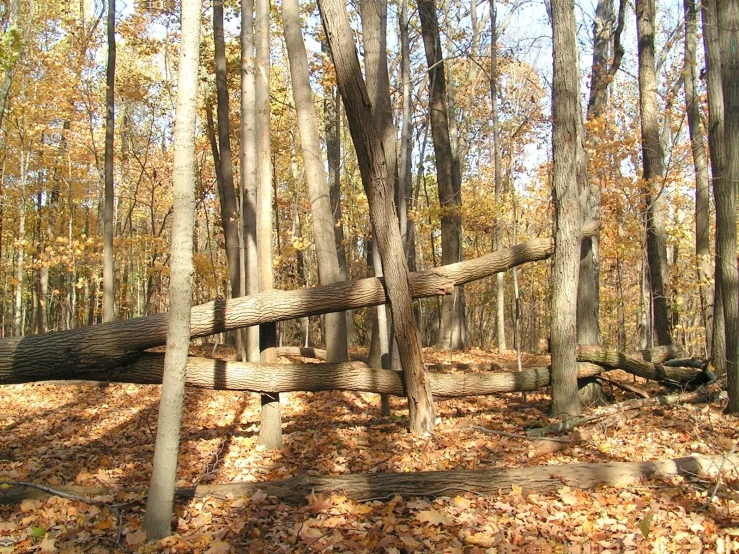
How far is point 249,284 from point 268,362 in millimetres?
1302

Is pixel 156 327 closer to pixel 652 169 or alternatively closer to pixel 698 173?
pixel 652 169

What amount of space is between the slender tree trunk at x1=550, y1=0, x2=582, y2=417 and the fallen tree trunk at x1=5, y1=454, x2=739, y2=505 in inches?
88.8

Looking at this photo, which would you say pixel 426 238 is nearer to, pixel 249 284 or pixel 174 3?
pixel 174 3

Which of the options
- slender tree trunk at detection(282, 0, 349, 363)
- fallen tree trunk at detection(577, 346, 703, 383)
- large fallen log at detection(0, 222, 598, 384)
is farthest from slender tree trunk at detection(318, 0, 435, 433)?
fallen tree trunk at detection(577, 346, 703, 383)

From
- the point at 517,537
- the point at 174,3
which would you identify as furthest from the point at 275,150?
the point at 517,537

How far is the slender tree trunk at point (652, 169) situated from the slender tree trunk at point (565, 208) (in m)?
4.89

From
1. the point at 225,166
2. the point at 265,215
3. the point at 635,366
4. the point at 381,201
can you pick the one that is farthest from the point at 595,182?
the point at 265,215

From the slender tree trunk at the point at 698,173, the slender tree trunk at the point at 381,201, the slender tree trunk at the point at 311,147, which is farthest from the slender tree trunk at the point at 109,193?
the slender tree trunk at the point at 698,173

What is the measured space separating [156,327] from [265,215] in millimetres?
2017

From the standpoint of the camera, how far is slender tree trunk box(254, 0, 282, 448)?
6.92 m

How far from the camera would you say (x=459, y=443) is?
22.2ft

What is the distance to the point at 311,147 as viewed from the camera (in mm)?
8008

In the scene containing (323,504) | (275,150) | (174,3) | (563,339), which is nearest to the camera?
(323,504)

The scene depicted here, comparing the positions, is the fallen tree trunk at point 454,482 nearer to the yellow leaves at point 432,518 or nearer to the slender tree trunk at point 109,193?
the yellow leaves at point 432,518
